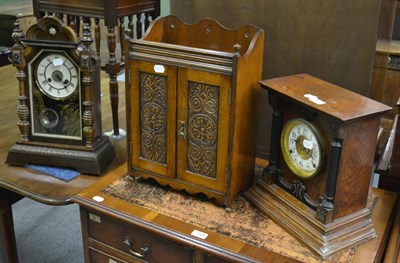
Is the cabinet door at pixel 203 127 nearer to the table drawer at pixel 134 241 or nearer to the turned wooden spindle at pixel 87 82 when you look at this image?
the table drawer at pixel 134 241

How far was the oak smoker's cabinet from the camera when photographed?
122 cm

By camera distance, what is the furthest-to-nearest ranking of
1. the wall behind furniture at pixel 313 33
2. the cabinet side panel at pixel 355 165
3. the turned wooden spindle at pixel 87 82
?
the turned wooden spindle at pixel 87 82 → the wall behind furniture at pixel 313 33 → the cabinet side panel at pixel 355 165

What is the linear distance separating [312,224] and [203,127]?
371mm

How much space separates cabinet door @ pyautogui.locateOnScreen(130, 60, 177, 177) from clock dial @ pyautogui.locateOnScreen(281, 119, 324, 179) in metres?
0.31

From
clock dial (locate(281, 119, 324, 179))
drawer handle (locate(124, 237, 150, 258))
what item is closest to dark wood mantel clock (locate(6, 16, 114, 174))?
drawer handle (locate(124, 237, 150, 258))

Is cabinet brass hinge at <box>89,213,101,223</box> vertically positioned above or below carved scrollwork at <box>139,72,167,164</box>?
below

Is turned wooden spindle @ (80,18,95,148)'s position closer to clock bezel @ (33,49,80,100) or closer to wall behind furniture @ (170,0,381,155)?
clock bezel @ (33,49,80,100)

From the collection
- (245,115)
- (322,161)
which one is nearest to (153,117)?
(245,115)

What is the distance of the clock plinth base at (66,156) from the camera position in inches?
62.2

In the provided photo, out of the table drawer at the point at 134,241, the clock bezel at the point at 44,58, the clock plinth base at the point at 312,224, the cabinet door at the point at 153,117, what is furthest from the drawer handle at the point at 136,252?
the clock bezel at the point at 44,58

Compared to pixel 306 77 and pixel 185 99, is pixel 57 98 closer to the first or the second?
pixel 185 99

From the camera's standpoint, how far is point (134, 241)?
1.33m

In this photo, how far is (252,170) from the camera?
138 centimetres

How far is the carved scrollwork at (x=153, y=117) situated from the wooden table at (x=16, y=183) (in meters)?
0.29
